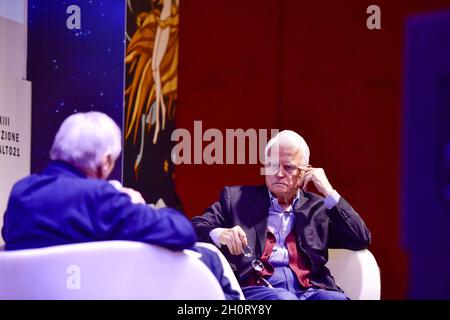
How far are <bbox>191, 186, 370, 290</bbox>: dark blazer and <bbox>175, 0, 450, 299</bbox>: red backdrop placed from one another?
118cm

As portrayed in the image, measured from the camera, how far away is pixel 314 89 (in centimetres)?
459

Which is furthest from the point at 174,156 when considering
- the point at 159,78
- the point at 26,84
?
the point at 26,84

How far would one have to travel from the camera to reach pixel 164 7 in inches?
183

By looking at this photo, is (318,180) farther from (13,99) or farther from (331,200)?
(13,99)

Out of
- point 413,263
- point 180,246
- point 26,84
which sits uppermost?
point 26,84

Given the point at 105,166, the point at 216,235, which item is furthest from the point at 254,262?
the point at 105,166

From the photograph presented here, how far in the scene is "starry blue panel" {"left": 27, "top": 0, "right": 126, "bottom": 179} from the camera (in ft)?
12.6

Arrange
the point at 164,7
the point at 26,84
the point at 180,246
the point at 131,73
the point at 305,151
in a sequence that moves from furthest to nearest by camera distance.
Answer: the point at 164,7 → the point at 131,73 → the point at 26,84 → the point at 305,151 → the point at 180,246

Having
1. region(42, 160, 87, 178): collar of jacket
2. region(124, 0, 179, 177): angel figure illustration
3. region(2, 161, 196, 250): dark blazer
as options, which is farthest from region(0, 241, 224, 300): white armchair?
region(124, 0, 179, 177): angel figure illustration

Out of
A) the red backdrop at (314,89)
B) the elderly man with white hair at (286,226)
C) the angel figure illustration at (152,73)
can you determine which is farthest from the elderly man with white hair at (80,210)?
the red backdrop at (314,89)

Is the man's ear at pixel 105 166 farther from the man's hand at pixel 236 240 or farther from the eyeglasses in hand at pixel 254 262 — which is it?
the eyeglasses in hand at pixel 254 262
